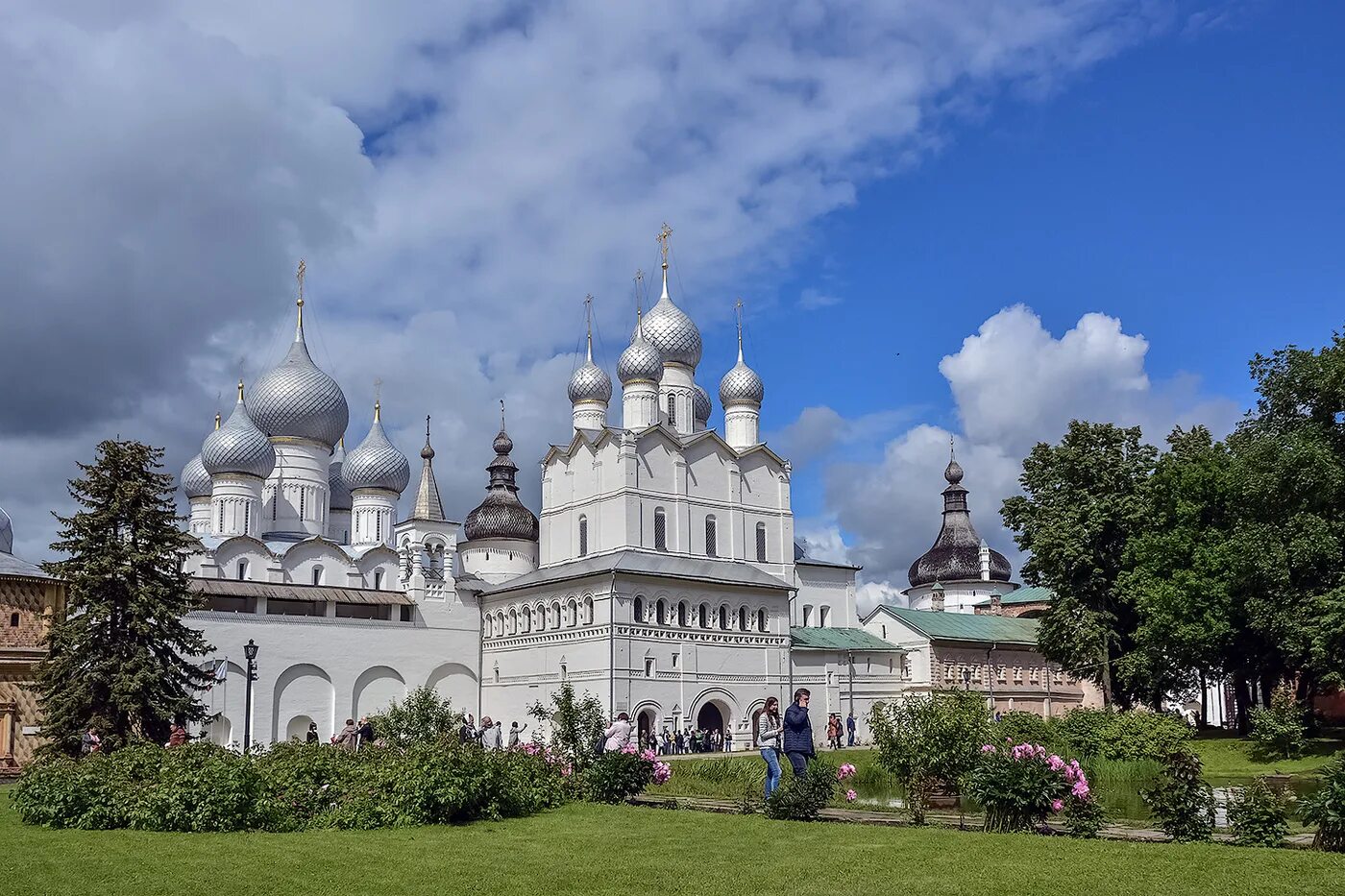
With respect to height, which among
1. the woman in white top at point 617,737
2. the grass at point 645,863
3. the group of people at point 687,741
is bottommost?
the group of people at point 687,741

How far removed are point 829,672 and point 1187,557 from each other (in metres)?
15.8

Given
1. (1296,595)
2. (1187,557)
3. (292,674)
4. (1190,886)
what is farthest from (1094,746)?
(292,674)

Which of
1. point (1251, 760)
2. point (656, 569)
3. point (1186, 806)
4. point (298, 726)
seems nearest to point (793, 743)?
point (1186, 806)

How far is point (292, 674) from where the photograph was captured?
129 ft

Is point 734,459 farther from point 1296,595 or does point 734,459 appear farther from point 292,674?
point 1296,595

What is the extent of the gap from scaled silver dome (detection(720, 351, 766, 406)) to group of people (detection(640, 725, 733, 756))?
48.3 feet

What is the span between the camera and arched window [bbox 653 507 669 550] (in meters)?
41.7

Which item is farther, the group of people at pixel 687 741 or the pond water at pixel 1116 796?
the group of people at pixel 687 741

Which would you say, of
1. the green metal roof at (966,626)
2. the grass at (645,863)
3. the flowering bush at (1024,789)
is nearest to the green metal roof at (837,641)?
the green metal roof at (966,626)

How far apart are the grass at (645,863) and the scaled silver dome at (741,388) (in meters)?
36.1

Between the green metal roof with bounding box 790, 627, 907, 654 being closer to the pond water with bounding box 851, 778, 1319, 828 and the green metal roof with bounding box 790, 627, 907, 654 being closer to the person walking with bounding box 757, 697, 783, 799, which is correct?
the pond water with bounding box 851, 778, 1319, 828

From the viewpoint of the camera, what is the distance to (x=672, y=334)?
158ft

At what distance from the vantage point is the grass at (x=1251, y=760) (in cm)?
2589

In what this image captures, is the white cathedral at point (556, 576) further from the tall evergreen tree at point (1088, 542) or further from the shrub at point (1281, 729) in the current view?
the shrub at point (1281, 729)
